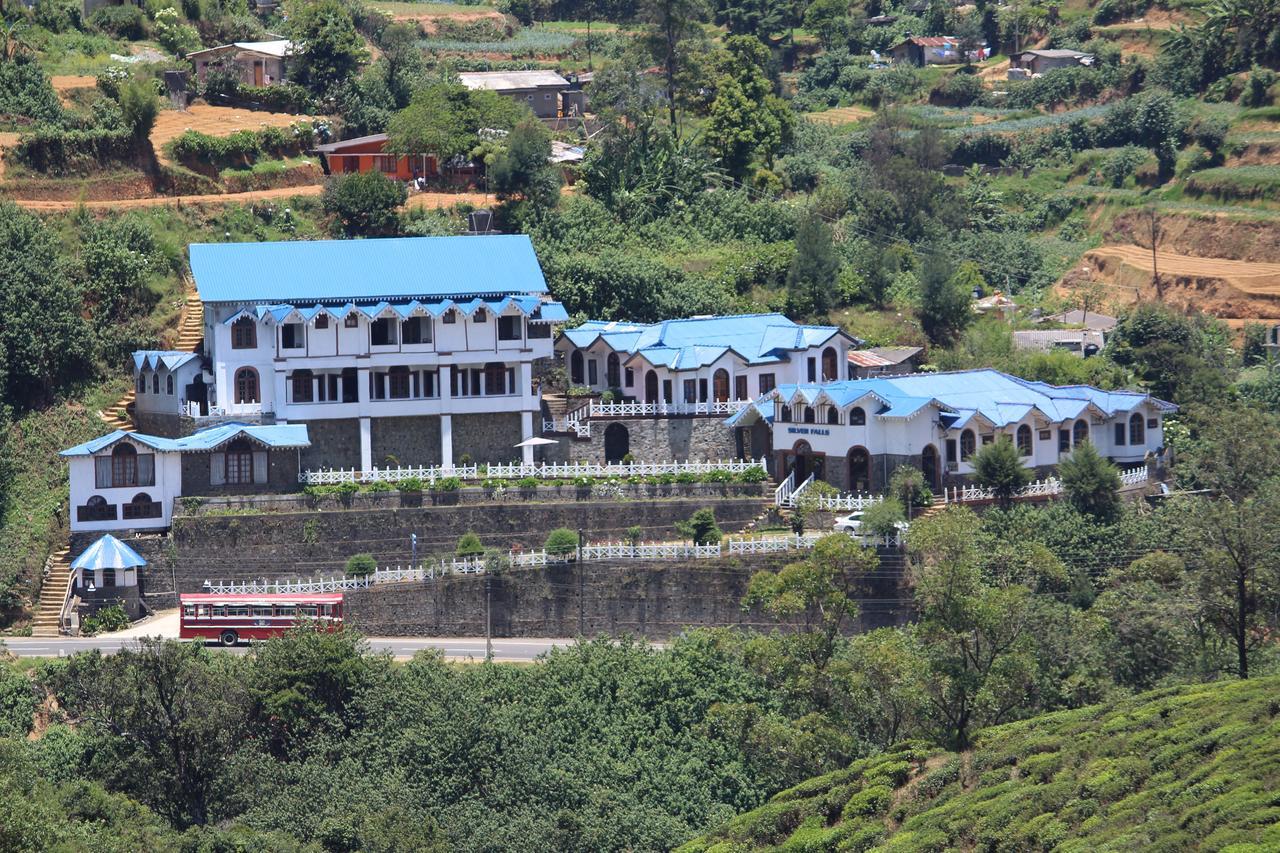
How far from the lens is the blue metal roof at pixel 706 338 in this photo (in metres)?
94.3

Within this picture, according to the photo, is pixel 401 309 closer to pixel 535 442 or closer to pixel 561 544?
pixel 535 442

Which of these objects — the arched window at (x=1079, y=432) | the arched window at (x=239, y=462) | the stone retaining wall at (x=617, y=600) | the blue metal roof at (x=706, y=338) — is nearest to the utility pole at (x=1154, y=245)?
the arched window at (x=1079, y=432)

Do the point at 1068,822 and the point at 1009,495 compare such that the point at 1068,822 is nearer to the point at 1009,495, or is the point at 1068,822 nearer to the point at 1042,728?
the point at 1042,728

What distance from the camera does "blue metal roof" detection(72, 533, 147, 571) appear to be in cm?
8119

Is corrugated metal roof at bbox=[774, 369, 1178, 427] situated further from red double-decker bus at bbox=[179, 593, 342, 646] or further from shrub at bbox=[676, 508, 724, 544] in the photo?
red double-decker bus at bbox=[179, 593, 342, 646]

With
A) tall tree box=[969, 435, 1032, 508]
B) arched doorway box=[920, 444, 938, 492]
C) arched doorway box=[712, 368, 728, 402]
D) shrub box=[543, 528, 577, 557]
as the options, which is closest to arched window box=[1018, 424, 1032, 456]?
tall tree box=[969, 435, 1032, 508]

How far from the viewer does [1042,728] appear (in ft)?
229

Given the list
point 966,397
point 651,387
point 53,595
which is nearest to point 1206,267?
point 966,397

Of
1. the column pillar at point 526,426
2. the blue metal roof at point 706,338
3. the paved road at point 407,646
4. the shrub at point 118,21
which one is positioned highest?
the shrub at point 118,21

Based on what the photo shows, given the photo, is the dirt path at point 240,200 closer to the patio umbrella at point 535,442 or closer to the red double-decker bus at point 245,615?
the patio umbrella at point 535,442

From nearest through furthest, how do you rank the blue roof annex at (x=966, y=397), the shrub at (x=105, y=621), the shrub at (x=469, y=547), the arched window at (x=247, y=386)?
the shrub at (x=105, y=621) < the shrub at (x=469, y=547) < the blue roof annex at (x=966, y=397) < the arched window at (x=247, y=386)

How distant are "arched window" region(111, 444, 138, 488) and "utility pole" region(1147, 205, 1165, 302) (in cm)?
5712

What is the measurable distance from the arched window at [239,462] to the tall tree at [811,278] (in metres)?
27.7

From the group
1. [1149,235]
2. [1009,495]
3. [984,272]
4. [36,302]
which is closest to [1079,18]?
[1149,235]
